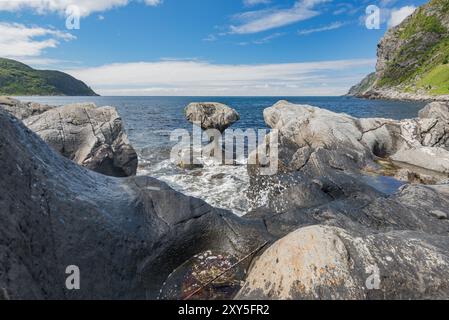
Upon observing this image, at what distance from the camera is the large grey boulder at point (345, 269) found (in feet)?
21.4

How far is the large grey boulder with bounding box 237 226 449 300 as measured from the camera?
21.4ft

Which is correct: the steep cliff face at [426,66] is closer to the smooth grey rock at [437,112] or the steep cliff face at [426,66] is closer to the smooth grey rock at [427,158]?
the smooth grey rock at [437,112]

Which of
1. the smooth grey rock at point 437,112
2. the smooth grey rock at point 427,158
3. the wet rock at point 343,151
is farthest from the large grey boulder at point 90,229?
the smooth grey rock at point 437,112

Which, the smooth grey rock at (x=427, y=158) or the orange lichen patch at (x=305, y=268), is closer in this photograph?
the orange lichen patch at (x=305, y=268)

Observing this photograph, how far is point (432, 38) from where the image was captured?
193 meters

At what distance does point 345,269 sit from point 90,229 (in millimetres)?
6071

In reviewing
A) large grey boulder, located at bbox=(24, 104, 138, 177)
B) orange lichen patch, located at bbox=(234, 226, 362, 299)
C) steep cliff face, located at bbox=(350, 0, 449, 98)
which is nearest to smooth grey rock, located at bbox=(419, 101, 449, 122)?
large grey boulder, located at bbox=(24, 104, 138, 177)

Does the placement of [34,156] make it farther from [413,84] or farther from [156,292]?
[413,84]

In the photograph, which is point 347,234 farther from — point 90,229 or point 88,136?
point 88,136

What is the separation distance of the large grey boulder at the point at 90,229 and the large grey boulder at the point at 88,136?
13.9 metres

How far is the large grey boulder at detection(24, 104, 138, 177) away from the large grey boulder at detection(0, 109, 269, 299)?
13.9 meters

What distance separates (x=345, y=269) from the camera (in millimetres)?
6715
